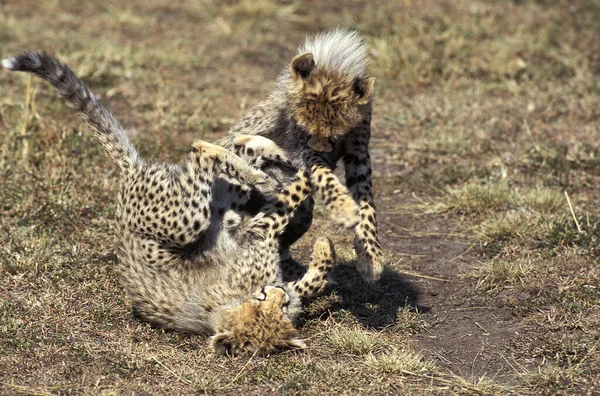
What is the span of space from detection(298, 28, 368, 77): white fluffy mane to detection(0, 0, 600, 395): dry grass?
4.77ft

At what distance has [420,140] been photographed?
7.75 metres

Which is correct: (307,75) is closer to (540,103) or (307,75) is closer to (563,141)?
(563,141)

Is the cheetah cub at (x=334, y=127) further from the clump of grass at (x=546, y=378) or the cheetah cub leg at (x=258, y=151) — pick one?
the clump of grass at (x=546, y=378)

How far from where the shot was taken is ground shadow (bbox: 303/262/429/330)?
5223mm

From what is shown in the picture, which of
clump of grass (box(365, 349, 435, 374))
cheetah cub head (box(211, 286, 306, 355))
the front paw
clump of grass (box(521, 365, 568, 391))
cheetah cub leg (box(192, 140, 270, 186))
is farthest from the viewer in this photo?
cheetah cub leg (box(192, 140, 270, 186))

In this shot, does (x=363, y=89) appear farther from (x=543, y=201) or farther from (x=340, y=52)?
(x=543, y=201)

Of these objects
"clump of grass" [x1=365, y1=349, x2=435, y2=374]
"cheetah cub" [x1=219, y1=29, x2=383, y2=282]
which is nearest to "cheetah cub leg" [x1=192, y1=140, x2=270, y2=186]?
"cheetah cub" [x1=219, y1=29, x2=383, y2=282]

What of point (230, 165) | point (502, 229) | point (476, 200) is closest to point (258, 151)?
point (230, 165)

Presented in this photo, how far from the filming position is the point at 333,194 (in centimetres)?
495

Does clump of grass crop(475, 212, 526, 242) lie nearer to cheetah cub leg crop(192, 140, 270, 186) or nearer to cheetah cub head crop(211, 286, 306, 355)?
cheetah cub leg crop(192, 140, 270, 186)

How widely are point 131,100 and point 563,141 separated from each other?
13.5 ft

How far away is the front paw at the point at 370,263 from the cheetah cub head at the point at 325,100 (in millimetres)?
636

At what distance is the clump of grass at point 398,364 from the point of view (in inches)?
177

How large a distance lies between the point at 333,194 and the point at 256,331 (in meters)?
0.92
